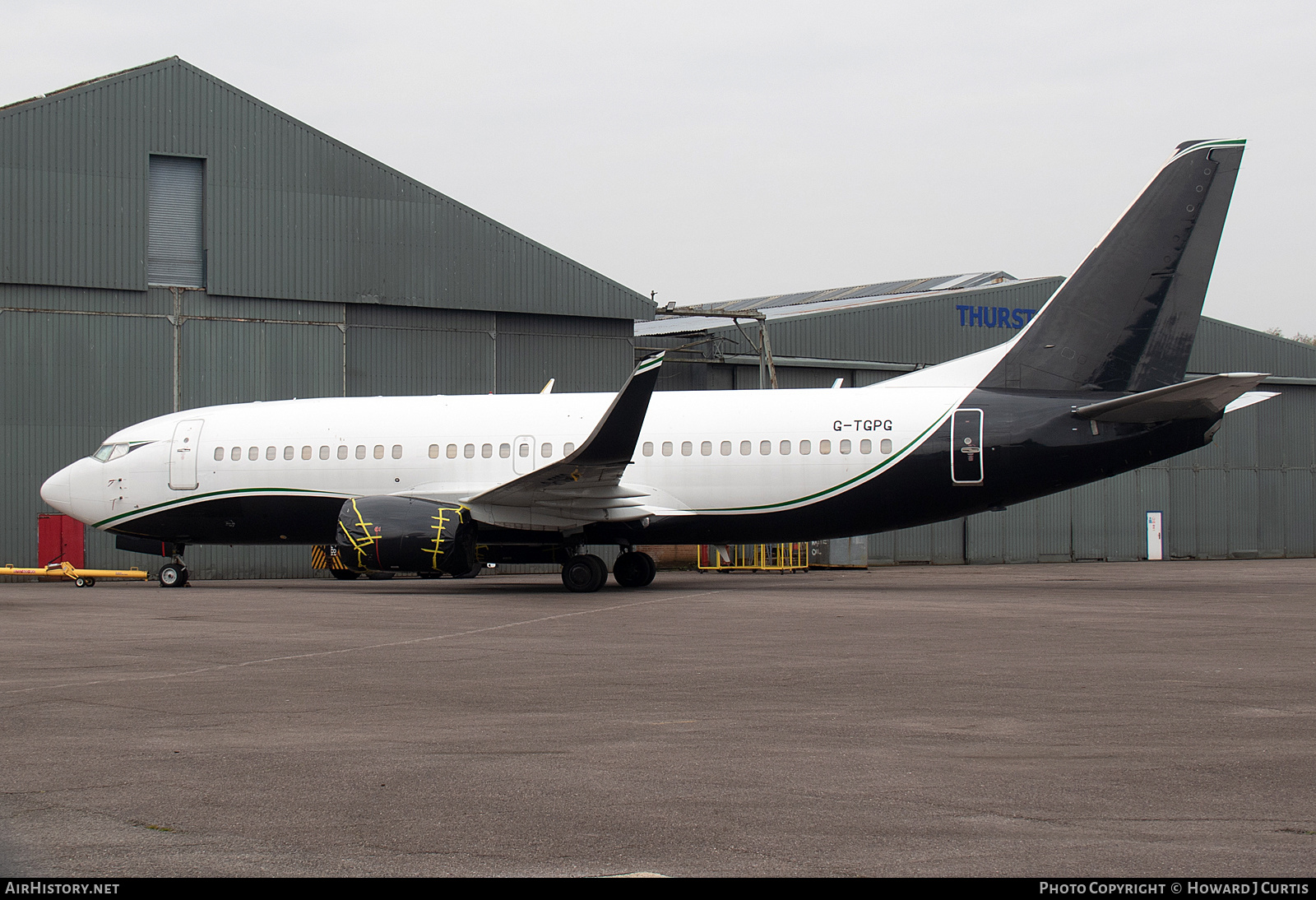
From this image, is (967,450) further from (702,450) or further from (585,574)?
(585,574)

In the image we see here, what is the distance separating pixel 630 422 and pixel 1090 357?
25.8 ft

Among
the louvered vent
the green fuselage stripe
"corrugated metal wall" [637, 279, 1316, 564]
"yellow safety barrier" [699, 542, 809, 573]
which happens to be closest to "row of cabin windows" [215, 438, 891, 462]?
the green fuselage stripe

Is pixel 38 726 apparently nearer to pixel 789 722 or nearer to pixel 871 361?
pixel 789 722

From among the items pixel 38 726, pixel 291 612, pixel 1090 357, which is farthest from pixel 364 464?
pixel 38 726

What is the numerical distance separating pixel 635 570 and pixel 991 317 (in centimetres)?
2039

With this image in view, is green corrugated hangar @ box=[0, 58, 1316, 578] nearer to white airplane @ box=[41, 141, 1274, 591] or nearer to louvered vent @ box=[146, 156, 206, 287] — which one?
louvered vent @ box=[146, 156, 206, 287]

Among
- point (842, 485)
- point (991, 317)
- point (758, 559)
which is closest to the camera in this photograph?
point (842, 485)

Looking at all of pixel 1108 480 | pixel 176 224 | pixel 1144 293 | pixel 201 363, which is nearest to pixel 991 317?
pixel 1108 480

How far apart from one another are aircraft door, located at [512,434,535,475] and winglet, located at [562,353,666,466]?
3045 mm

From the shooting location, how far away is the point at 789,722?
298 inches

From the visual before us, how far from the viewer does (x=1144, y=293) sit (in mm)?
20266

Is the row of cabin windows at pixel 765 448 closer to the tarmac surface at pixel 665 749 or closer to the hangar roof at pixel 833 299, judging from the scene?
the tarmac surface at pixel 665 749

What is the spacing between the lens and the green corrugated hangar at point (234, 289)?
2883 cm

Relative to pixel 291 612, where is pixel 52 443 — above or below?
above
